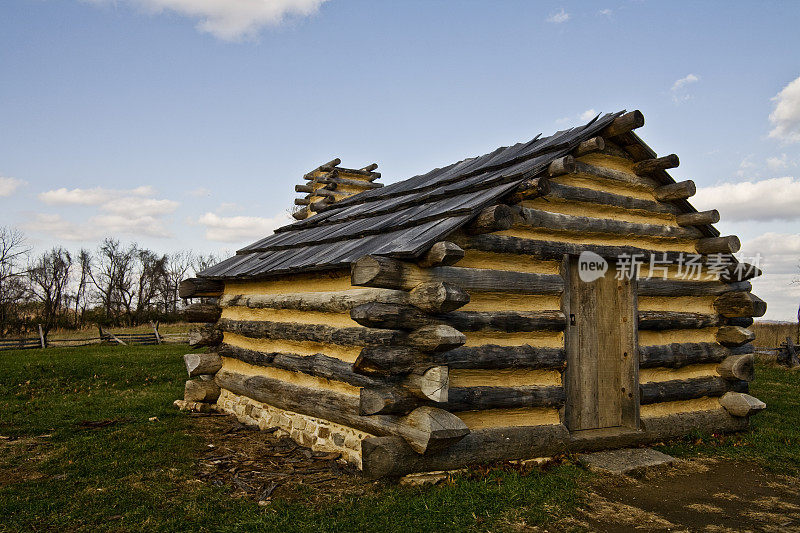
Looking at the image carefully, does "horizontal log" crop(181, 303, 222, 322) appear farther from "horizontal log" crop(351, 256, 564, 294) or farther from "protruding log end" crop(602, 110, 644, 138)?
"protruding log end" crop(602, 110, 644, 138)

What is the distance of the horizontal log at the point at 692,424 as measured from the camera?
7.42 meters

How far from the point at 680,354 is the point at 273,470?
5.72 m

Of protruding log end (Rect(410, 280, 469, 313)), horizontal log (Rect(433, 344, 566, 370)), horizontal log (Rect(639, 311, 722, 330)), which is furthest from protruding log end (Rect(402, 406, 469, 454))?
horizontal log (Rect(639, 311, 722, 330))

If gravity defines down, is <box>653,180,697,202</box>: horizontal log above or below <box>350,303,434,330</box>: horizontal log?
above

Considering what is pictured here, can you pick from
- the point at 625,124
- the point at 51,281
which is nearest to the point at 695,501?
the point at 625,124

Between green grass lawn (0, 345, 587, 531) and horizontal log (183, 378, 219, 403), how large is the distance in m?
1.16

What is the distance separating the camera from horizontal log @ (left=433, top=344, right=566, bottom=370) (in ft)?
19.4

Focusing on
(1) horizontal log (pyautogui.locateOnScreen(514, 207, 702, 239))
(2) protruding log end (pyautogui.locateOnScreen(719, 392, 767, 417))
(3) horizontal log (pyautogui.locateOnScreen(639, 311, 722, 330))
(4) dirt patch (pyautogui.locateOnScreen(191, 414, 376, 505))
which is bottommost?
(4) dirt patch (pyautogui.locateOnScreen(191, 414, 376, 505))

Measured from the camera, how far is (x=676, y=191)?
7.88 m

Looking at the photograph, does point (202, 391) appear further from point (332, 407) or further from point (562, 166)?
point (562, 166)

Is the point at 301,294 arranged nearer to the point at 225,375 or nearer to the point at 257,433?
the point at 257,433

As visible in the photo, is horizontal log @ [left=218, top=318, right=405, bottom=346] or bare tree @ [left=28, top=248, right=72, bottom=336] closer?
horizontal log @ [left=218, top=318, right=405, bottom=346]

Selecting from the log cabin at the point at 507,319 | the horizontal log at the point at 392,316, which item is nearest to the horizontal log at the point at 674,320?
the log cabin at the point at 507,319

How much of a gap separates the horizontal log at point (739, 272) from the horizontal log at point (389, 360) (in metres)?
5.57
